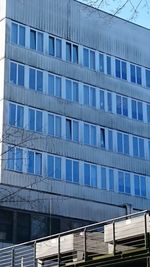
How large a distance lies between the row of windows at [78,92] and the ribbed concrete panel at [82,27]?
3462 millimetres

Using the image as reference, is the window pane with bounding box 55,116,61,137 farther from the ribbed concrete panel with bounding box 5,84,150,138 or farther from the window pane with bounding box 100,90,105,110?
the window pane with bounding box 100,90,105,110

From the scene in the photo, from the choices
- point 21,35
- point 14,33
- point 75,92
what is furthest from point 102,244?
point 75,92

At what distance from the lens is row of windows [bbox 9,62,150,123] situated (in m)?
43.3

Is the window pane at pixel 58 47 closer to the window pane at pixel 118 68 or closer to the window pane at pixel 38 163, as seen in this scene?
the window pane at pixel 118 68

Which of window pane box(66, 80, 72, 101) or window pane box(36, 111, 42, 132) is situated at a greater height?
window pane box(66, 80, 72, 101)

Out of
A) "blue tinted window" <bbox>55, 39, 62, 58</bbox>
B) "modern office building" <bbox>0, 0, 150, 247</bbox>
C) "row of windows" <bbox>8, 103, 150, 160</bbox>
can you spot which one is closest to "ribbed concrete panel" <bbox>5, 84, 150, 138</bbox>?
"modern office building" <bbox>0, 0, 150, 247</bbox>

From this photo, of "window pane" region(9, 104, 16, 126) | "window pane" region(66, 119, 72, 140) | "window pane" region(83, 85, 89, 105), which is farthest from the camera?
"window pane" region(83, 85, 89, 105)

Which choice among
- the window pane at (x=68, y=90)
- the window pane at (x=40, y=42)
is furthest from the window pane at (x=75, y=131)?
the window pane at (x=40, y=42)

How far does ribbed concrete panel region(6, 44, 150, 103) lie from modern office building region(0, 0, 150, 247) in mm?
75

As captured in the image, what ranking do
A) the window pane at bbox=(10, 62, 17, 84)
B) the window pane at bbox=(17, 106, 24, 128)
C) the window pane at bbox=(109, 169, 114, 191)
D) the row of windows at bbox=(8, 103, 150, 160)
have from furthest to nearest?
the window pane at bbox=(109, 169, 114, 191) → the window pane at bbox=(10, 62, 17, 84) → the row of windows at bbox=(8, 103, 150, 160) → the window pane at bbox=(17, 106, 24, 128)

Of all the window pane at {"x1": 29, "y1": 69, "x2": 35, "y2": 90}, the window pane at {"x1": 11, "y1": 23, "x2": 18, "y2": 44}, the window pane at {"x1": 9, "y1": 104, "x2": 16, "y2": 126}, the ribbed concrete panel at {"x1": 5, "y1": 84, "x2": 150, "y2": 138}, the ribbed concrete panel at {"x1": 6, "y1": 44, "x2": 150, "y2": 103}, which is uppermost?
the window pane at {"x1": 11, "y1": 23, "x2": 18, "y2": 44}

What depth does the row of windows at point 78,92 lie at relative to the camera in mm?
43281

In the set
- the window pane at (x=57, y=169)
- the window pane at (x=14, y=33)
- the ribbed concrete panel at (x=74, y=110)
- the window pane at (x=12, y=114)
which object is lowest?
the window pane at (x=57, y=169)

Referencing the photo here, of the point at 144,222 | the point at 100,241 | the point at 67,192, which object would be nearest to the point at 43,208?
the point at 67,192
